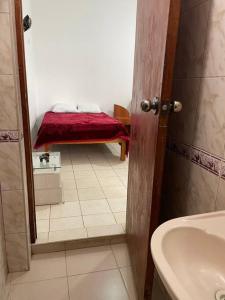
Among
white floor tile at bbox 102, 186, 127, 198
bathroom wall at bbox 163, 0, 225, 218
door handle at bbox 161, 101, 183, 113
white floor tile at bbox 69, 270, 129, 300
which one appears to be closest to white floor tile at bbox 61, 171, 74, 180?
white floor tile at bbox 102, 186, 127, 198

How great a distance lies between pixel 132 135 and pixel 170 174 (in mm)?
392

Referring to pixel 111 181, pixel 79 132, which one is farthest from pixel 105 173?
pixel 79 132

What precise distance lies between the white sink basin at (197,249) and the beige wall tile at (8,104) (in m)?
1.01

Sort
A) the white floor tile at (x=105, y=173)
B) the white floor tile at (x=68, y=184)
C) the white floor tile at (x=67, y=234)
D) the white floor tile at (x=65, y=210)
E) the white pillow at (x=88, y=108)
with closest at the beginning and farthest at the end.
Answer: the white floor tile at (x=67, y=234) → the white floor tile at (x=65, y=210) → the white floor tile at (x=68, y=184) → the white floor tile at (x=105, y=173) → the white pillow at (x=88, y=108)

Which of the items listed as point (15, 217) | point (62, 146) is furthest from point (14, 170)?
point (62, 146)

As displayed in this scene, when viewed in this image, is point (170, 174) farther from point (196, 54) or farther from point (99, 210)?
point (99, 210)

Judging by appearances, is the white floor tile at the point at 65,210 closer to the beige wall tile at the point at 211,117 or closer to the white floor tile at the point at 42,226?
the white floor tile at the point at 42,226

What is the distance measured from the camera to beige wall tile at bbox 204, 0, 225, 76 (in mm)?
947

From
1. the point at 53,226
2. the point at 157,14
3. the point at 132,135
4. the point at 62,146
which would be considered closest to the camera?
the point at 157,14

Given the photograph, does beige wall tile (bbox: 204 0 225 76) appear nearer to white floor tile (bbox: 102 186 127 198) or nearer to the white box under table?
the white box under table

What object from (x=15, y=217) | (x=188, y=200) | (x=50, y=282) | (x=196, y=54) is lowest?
(x=50, y=282)

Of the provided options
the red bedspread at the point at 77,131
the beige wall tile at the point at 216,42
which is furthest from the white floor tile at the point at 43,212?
the beige wall tile at the point at 216,42

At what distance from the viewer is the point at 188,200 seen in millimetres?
1247

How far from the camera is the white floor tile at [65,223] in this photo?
2008 millimetres
